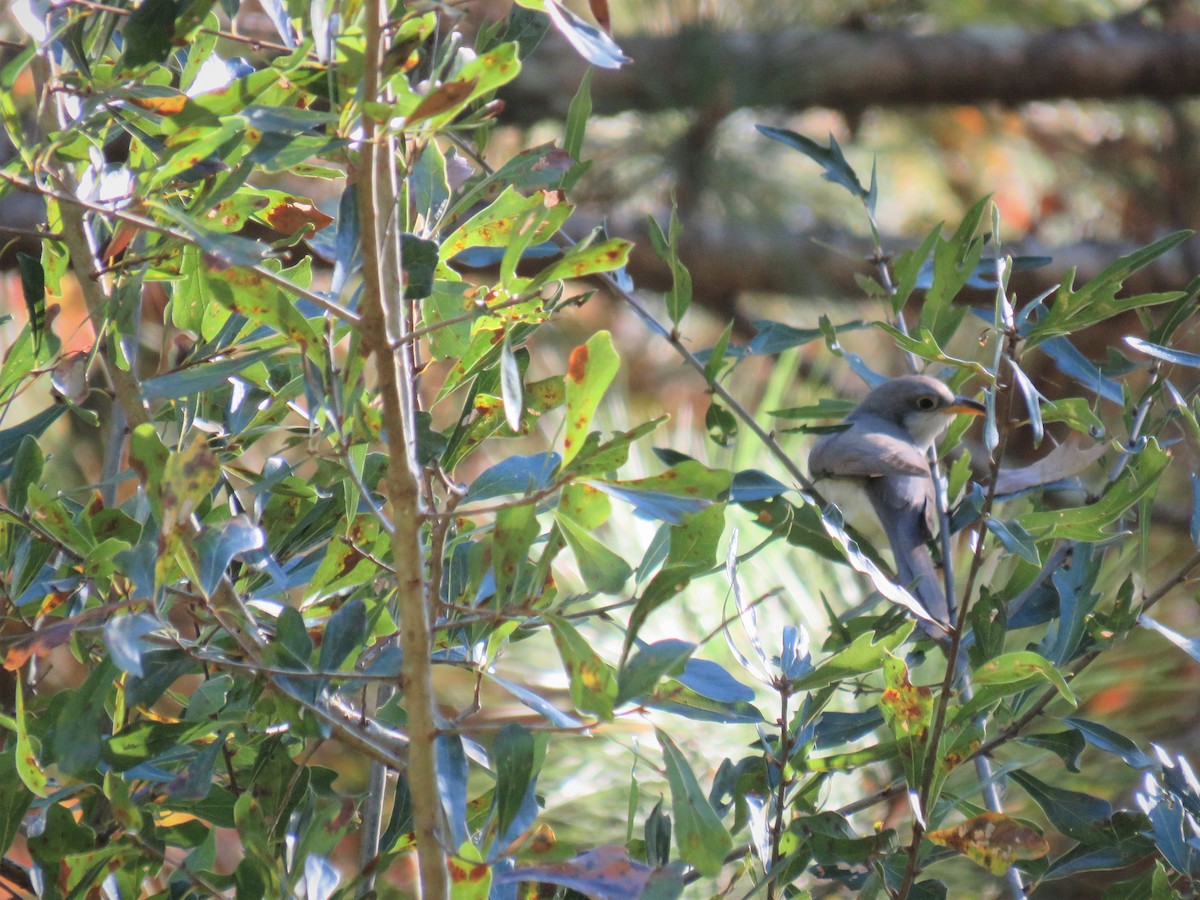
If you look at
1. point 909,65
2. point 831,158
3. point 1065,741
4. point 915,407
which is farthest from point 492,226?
point 909,65

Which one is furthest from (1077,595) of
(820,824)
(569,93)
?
(569,93)

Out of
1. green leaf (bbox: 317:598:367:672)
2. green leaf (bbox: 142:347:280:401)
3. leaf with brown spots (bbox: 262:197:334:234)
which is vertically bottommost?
green leaf (bbox: 317:598:367:672)

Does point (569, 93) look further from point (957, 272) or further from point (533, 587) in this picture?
point (533, 587)

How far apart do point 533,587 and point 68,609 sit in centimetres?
42

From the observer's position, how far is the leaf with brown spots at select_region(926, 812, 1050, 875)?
30.8 inches

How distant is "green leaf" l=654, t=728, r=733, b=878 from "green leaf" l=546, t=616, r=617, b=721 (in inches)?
2.2

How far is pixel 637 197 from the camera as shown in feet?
12.4

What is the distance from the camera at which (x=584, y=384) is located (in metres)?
0.65

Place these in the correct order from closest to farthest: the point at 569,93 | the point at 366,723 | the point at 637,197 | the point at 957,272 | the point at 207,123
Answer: the point at 207,123 < the point at 366,723 < the point at 957,272 < the point at 569,93 < the point at 637,197

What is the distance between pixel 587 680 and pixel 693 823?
0.12 m

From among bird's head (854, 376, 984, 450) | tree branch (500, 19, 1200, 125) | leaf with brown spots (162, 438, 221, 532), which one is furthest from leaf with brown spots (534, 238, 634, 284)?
tree branch (500, 19, 1200, 125)

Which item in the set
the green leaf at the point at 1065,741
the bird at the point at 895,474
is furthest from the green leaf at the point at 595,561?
the bird at the point at 895,474

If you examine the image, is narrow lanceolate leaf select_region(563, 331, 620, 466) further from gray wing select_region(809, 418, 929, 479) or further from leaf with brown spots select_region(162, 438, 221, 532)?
gray wing select_region(809, 418, 929, 479)

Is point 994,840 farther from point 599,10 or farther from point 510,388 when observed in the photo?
point 599,10
